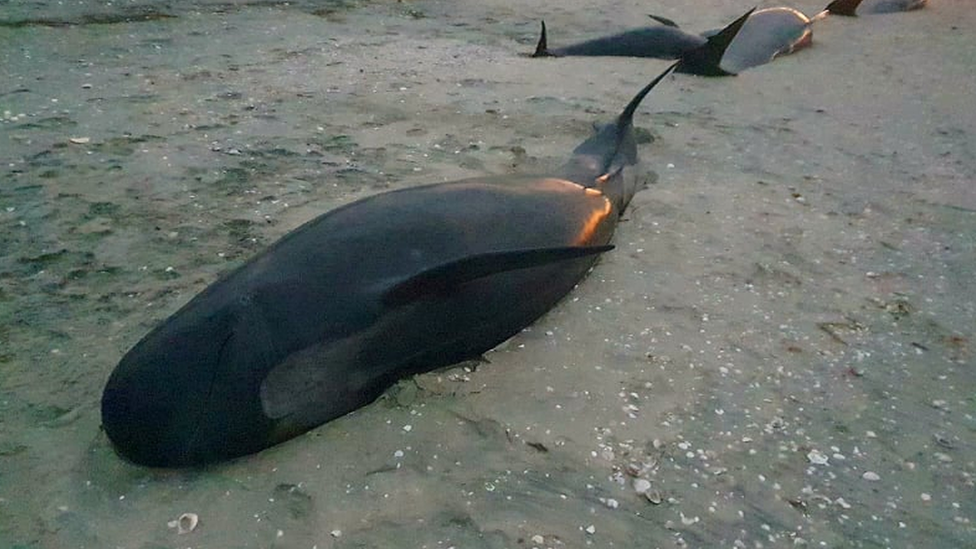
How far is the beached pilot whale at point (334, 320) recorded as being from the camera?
206 centimetres

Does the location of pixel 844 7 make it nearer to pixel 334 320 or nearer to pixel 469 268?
pixel 469 268

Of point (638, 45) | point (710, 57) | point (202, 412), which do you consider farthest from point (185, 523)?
point (638, 45)

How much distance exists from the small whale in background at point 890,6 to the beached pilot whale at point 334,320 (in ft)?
23.2

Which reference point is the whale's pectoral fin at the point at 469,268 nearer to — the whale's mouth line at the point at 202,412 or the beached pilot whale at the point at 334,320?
the beached pilot whale at the point at 334,320

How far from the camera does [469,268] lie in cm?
233

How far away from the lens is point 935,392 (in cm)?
259

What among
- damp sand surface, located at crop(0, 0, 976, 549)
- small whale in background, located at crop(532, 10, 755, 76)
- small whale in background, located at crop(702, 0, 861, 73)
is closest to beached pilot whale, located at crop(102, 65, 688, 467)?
damp sand surface, located at crop(0, 0, 976, 549)

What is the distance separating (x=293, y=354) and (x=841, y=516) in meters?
1.46

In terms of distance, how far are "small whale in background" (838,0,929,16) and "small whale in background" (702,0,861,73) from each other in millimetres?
1760

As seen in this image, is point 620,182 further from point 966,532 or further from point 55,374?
point 55,374

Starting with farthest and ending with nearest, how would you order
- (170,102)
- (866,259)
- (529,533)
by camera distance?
(170,102), (866,259), (529,533)

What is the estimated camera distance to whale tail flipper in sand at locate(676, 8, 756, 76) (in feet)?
19.1

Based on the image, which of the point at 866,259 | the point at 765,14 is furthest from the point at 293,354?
the point at 765,14

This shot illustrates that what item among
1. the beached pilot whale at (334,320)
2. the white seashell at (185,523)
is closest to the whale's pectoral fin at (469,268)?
the beached pilot whale at (334,320)
